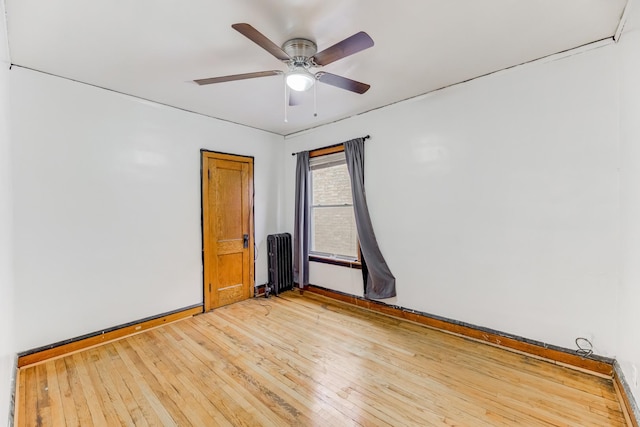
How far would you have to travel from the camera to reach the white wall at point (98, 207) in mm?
2576

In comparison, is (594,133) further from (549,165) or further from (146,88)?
(146,88)

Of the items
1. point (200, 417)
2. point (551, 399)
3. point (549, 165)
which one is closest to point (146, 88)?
point (200, 417)

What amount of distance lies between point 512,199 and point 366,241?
1.72 m

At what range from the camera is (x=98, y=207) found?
9.74 ft

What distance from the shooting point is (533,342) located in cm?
257

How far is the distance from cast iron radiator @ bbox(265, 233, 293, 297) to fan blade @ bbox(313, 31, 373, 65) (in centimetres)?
305

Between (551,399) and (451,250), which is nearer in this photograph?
(551,399)

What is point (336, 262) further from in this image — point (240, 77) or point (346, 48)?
point (346, 48)

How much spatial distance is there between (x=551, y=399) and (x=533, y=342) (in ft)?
2.12

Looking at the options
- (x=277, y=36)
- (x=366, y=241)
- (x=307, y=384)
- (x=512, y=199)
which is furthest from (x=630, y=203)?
(x=277, y=36)

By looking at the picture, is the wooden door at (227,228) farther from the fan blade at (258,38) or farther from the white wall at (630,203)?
the white wall at (630,203)

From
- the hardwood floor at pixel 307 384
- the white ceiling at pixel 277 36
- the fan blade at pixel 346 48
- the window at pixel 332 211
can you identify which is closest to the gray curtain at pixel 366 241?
the window at pixel 332 211

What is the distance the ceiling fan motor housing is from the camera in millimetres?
2111

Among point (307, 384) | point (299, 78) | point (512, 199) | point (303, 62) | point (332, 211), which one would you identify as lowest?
point (307, 384)
